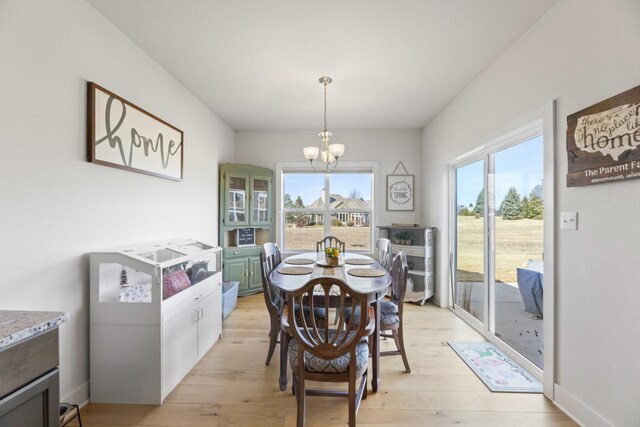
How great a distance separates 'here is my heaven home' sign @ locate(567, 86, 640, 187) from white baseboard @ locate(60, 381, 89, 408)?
136 inches

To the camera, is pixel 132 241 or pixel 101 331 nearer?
pixel 101 331

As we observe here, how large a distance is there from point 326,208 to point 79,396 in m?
3.73

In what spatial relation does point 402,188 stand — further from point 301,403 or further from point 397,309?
point 301,403

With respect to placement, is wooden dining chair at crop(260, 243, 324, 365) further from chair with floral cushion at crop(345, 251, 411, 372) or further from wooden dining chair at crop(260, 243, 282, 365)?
chair with floral cushion at crop(345, 251, 411, 372)

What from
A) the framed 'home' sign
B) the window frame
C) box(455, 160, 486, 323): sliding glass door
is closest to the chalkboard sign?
the window frame

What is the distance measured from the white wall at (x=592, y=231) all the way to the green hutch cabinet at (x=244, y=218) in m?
3.49

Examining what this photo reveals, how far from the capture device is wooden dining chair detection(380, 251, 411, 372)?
231 cm

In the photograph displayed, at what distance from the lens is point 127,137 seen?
2.30 meters

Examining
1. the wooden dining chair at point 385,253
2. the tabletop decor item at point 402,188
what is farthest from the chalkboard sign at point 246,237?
the tabletop decor item at point 402,188

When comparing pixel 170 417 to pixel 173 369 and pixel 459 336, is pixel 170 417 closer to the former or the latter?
pixel 173 369

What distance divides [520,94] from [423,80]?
1009mm

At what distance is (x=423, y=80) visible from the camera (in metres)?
3.07

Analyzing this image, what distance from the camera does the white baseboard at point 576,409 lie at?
5.51 feet

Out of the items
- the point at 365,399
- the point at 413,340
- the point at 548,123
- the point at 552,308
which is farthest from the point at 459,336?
the point at 548,123
